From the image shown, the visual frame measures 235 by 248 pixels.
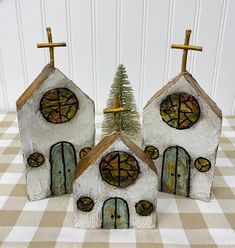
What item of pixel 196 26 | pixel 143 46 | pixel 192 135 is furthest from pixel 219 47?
→ pixel 192 135

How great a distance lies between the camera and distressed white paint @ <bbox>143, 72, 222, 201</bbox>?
24.6 inches

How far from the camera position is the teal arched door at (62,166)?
674 mm

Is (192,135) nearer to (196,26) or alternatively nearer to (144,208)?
(144,208)

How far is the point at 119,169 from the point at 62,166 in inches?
6.4

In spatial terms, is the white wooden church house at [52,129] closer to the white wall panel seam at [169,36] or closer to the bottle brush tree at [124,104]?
the bottle brush tree at [124,104]

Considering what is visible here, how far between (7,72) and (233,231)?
2.71 ft

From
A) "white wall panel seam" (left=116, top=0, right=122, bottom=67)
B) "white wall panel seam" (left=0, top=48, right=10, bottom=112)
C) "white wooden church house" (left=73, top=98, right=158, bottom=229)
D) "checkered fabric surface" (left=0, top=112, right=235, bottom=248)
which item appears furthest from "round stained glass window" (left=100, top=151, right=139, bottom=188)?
"white wall panel seam" (left=0, top=48, right=10, bottom=112)

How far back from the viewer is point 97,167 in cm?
58

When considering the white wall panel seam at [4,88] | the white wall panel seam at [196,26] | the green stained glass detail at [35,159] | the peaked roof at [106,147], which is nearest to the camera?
the peaked roof at [106,147]

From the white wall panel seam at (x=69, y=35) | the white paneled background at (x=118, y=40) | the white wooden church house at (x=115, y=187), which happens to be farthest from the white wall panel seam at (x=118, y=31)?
the white wooden church house at (x=115, y=187)

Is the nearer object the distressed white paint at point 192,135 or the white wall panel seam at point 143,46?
the distressed white paint at point 192,135

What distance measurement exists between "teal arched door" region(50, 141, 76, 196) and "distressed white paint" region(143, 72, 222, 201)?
154 millimetres

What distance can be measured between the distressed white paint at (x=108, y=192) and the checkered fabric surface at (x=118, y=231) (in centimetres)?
2

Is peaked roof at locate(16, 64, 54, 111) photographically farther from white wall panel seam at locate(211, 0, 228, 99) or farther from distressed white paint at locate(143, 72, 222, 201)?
white wall panel seam at locate(211, 0, 228, 99)
